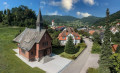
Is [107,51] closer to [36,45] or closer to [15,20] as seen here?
[36,45]

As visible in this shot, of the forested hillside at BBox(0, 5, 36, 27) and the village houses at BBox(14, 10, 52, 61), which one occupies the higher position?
the forested hillside at BBox(0, 5, 36, 27)

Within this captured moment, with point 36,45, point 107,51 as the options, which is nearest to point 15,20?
point 36,45

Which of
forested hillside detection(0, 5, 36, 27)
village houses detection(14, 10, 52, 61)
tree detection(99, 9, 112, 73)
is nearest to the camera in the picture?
tree detection(99, 9, 112, 73)

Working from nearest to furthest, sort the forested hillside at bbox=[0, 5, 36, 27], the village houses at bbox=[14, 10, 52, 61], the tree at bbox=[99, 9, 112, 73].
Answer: the tree at bbox=[99, 9, 112, 73] < the village houses at bbox=[14, 10, 52, 61] < the forested hillside at bbox=[0, 5, 36, 27]

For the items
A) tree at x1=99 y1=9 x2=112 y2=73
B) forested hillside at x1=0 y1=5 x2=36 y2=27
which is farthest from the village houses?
forested hillside at x1=0 y1=5 x2=36 y2=27

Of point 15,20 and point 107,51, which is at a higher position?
point 15,20

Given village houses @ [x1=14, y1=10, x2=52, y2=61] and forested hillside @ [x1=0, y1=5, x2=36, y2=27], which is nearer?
village houses @ [x1=14, y1=10, x2=52, y2=61]

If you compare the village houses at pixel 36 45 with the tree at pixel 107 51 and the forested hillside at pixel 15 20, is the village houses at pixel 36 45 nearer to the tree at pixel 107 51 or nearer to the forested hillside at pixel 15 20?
the tree at pixel 107 51

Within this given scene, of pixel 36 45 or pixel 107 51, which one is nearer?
pixel 107 51

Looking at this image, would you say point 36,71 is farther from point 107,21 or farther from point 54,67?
point 107,21

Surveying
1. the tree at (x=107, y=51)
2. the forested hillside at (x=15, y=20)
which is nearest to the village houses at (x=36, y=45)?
the tree at (x=107, y=51)

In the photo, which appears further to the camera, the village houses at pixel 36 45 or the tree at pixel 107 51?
the village houses at pixel 36 45

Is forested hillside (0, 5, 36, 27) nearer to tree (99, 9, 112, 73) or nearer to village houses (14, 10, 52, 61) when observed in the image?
village houses (14, 10, 52, 61)

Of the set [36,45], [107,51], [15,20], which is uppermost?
[15,20]
